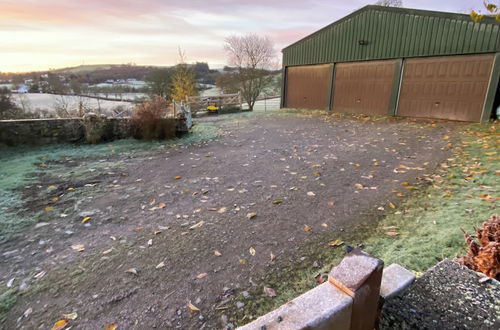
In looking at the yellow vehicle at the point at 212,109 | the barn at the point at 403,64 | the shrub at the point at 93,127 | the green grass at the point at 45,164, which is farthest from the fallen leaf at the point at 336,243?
the yellow vehicle at the point at 212,109

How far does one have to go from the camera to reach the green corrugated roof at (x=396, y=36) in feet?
27.3

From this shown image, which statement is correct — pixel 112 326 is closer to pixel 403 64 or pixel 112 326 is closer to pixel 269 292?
pixel 269 292

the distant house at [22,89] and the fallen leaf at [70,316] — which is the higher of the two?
the distant house at [22,89]

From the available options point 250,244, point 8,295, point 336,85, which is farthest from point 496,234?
point 336,85

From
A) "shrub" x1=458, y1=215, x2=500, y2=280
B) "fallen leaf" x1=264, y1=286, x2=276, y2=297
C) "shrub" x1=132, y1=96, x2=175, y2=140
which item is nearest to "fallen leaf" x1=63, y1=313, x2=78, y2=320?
"fallen leaf" x1=264, y1=286, x2=276, y2=297

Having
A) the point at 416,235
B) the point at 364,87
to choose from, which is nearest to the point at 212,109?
the point at 364,87

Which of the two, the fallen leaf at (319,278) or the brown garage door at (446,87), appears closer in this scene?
the fallen leaf at (319,278)

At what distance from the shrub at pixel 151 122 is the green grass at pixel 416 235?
6394 mm

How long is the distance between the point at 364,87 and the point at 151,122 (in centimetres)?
938

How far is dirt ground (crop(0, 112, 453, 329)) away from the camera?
6.18 ft

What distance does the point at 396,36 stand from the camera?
1005 centimetres

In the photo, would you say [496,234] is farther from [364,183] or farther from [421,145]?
[421,145]

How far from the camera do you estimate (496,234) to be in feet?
5.52

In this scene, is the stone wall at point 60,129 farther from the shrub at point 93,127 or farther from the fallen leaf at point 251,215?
the fallen leaf at point 251,215
